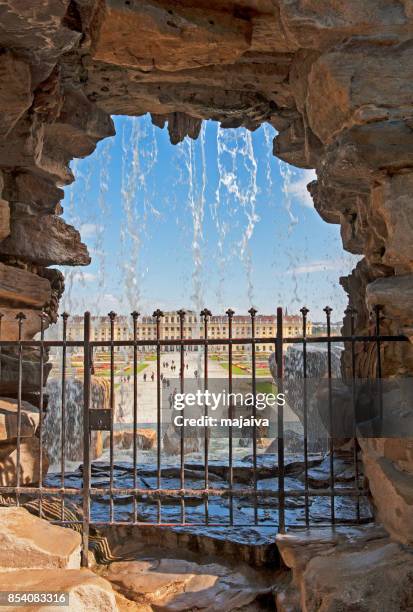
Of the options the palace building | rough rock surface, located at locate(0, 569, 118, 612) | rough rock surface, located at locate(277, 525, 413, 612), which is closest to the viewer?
rough rock surface, located at locate(277, 525, 413, 612)

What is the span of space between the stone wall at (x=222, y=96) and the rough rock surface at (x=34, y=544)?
1.91 m

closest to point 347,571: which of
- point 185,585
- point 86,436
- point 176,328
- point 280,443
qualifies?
point 280,443

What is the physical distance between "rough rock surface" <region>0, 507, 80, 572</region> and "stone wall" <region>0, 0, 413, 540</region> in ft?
6.26

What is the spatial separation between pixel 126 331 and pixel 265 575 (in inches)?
657

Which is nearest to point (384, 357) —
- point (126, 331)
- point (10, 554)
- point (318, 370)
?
point (10, 554)

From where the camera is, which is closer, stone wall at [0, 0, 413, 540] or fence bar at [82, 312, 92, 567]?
stone wall at [0, 0, 413, 540]

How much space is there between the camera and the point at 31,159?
5520 mm

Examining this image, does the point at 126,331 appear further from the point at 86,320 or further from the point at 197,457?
the point at 86,320

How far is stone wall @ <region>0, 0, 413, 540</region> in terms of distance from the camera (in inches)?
139

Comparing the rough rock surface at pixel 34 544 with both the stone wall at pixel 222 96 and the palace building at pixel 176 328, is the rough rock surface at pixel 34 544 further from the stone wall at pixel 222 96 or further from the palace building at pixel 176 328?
the palace building at pixel 176 328

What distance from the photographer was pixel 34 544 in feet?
12.1

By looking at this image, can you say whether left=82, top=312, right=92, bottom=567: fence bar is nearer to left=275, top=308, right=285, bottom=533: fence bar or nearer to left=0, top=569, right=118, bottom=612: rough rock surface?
left=0, top=569, right=118, bottom=612: rough rock surface

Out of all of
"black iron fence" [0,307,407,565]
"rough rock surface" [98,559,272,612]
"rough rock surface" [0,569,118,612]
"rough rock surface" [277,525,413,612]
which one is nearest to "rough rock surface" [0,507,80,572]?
"rough rock surface" [0,569,118,612]

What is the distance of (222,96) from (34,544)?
466 cm
